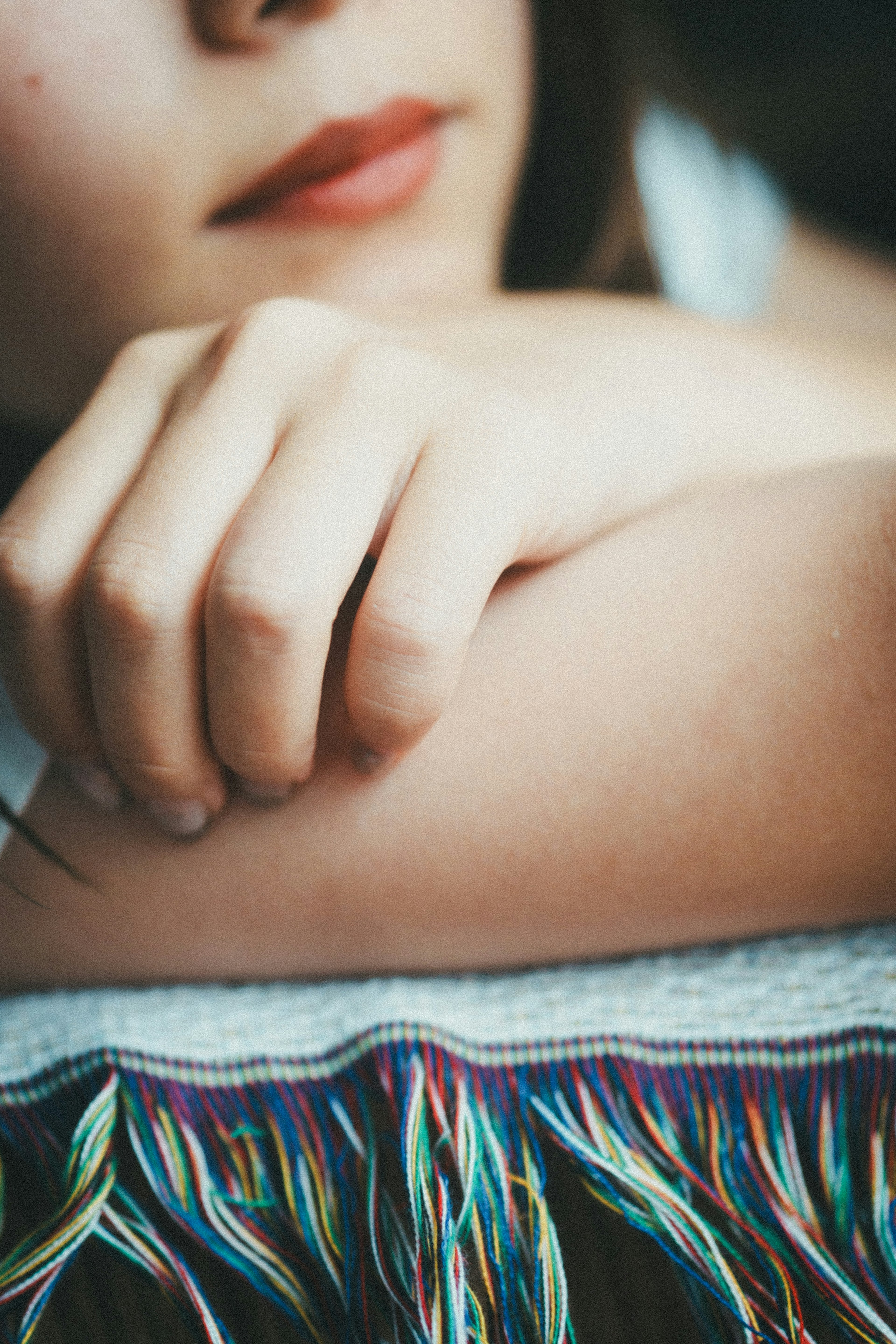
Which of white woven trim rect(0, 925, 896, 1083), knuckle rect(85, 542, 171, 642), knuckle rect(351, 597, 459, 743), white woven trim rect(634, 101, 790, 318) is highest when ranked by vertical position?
white woven trim rect(634, 101, 790, 318)

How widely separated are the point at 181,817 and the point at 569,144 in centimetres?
84

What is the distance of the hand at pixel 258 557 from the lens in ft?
0.95

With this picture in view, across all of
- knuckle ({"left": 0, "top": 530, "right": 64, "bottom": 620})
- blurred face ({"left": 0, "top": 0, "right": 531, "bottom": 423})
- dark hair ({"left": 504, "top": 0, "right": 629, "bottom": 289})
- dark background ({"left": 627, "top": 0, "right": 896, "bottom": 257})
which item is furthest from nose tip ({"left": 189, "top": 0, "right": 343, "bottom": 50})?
dark background ({"left": 627, "top": 0, "right": 896, "bottom": 257})

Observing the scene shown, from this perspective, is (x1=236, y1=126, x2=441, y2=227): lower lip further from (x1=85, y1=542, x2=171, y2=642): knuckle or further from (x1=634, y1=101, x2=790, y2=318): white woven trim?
(x1=634, y1=101, x2=790, y2=318): white woven trim

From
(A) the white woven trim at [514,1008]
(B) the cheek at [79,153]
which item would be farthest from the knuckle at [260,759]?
(B) the cheek at [79,153]

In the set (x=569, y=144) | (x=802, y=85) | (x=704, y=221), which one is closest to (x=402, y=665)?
(x=569, y=144)

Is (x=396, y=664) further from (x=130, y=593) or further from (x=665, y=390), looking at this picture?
(x=665, y=390)

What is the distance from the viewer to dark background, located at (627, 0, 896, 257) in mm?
1087

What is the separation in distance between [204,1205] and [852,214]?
4.46 feet

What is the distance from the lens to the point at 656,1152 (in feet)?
1.06

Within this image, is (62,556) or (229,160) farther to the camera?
(229,160)

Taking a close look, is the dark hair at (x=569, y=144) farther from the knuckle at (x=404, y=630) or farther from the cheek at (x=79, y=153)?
the knuckle at (x=404, y=630)

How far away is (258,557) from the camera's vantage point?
28cm

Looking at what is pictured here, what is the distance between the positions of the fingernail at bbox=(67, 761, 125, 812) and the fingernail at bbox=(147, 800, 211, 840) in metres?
0.02
